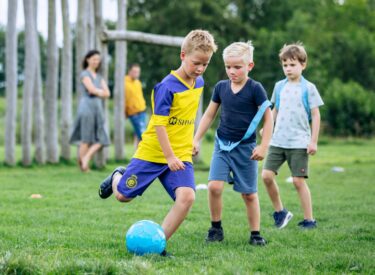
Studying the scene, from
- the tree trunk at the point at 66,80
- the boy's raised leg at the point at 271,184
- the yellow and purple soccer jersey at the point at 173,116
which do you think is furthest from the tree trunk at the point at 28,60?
the yellow and purple soccer jersey at the point at 173,116

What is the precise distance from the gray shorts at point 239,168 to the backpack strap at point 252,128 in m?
0.05

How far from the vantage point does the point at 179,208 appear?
522 cm

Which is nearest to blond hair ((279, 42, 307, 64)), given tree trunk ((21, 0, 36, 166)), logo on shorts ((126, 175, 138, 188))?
logo on shorts ((126, 175, 138, 188))

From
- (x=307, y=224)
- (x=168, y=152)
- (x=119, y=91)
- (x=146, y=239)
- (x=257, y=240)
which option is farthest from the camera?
(x=119, y=91)

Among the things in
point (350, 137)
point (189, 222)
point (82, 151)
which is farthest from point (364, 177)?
point (350, 137)

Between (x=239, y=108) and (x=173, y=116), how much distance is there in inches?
35.1

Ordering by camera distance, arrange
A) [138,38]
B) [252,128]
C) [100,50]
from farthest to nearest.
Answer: [138,38] → [100,50] → [252,128]

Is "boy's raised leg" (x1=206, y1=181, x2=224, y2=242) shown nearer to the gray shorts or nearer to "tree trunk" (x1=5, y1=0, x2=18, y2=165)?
the gray shorts

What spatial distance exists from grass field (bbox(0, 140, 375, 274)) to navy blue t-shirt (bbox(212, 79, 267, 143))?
0.97 m

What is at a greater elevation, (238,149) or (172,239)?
(238,149)

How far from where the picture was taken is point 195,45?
5.18 m

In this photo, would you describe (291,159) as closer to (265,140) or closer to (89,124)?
(265,140)

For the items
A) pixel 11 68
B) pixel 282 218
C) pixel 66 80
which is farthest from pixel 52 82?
pixel 282 218

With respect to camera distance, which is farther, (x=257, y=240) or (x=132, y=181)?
(x=257, y=240)
